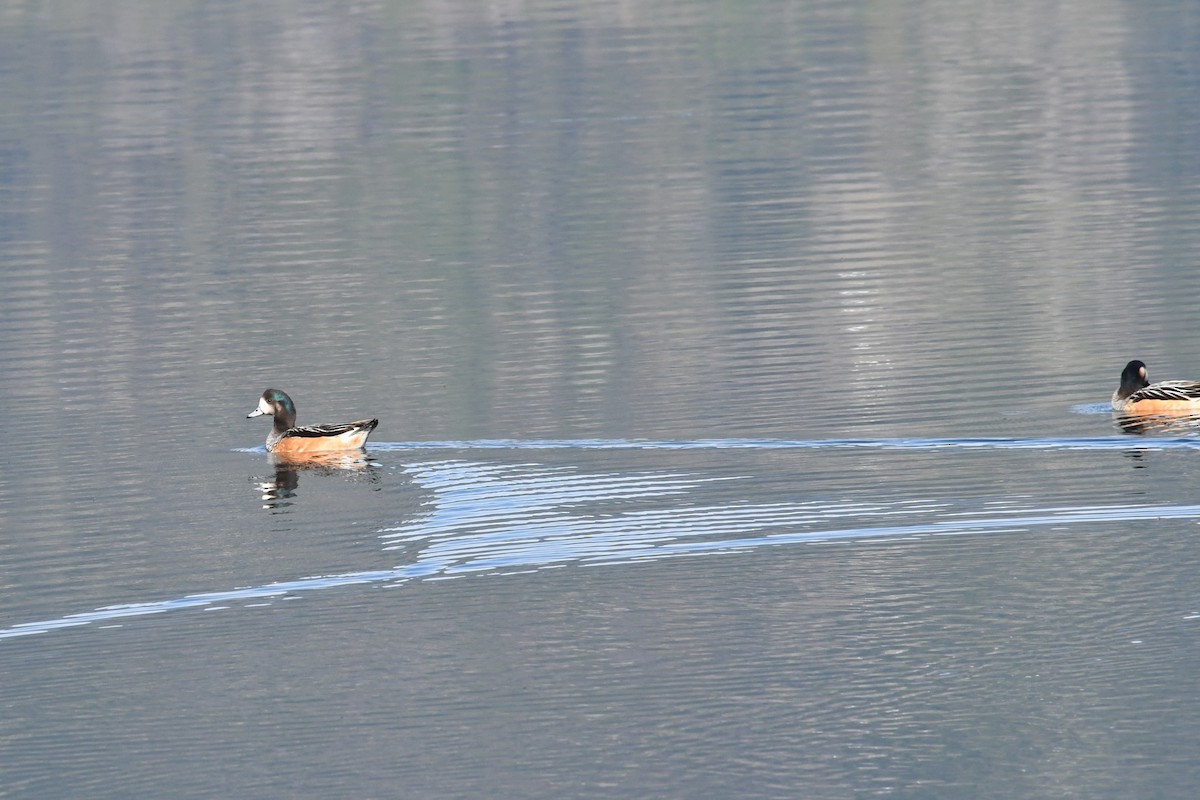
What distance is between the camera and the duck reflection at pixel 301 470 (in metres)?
20.1

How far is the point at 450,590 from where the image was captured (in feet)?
52.1

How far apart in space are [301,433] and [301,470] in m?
0.49

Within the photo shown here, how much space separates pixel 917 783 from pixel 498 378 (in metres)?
13.6

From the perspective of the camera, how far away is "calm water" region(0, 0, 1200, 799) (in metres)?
12.8

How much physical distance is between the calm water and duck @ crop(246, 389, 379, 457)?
43cm

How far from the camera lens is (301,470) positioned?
2139cm

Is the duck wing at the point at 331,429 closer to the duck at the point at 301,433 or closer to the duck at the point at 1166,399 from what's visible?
the duck at the point at 301,433

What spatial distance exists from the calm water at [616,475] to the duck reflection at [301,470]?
11 centimetres

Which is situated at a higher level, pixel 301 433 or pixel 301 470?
pixel 301 433

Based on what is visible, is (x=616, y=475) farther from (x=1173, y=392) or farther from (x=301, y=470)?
(x=1173, y=392)

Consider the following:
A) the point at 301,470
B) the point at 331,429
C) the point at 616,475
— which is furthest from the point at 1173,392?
the point at 301,470

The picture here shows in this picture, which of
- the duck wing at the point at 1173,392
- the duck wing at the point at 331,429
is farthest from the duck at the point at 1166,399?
the duck wing at the point at 331,429

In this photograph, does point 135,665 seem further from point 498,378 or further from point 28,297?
point 28,297

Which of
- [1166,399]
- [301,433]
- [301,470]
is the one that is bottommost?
[1166,399]
